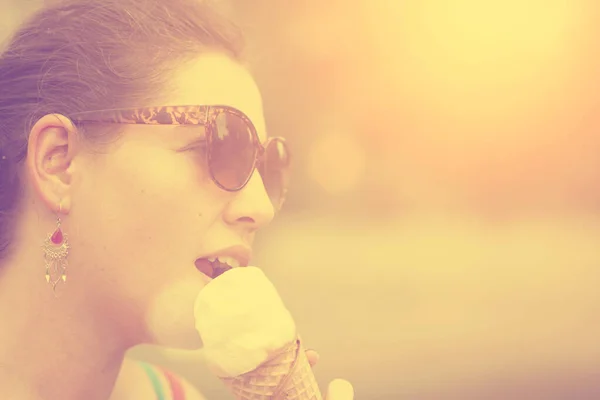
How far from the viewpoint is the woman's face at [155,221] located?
4.64ft

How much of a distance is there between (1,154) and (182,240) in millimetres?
502

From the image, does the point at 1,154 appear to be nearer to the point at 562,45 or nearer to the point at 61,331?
the point at 61,331

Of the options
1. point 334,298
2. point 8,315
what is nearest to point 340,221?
point 334,298

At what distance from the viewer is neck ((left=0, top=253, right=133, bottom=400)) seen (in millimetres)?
1422

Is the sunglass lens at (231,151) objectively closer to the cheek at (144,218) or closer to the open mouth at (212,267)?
the cheek at (144,218)

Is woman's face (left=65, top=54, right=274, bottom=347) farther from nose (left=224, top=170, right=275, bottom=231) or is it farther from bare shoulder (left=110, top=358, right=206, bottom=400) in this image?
bare shoulder (left=110, top=358, right=206, bottom=400)

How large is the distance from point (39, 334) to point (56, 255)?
0.67 ft

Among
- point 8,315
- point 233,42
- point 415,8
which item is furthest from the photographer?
point 415,8

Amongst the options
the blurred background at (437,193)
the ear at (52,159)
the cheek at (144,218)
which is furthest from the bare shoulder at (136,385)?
the ear at (52,159)

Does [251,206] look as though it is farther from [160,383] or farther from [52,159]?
[160,383]

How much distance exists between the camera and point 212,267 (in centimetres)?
152

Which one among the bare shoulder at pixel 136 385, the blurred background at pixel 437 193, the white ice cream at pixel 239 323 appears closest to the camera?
the white ice cream at pixel 239 323

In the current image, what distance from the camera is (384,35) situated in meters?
1.98

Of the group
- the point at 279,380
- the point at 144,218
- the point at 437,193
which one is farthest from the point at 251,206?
the point at 437,193
